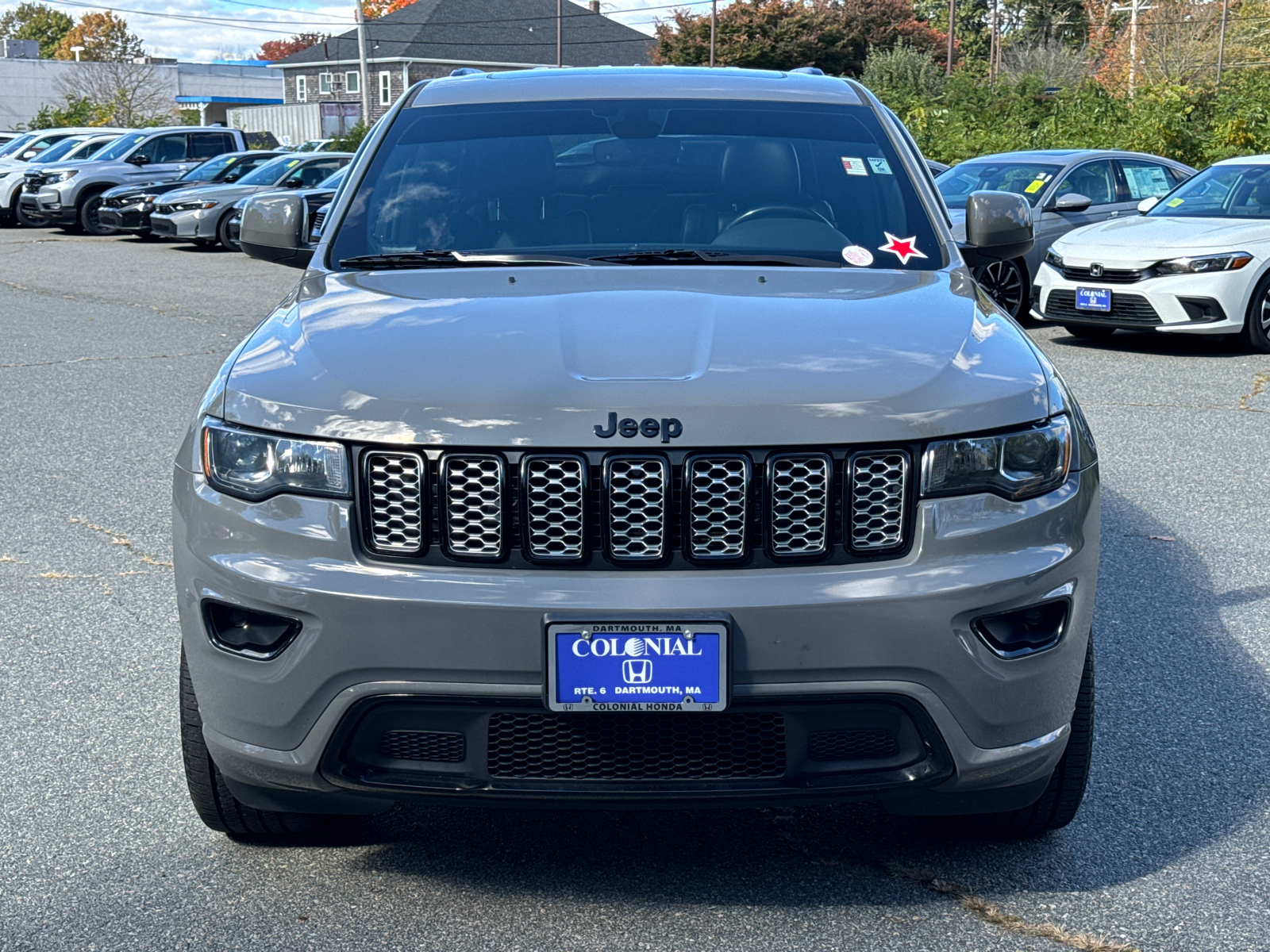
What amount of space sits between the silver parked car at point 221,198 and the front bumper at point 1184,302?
516 inches

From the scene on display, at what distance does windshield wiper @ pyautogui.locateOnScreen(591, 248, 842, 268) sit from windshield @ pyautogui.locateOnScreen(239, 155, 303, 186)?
18320 millimetres

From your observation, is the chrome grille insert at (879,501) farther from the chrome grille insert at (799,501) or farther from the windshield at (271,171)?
the windshield at (271,171)

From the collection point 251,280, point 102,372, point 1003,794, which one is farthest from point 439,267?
point 251,280

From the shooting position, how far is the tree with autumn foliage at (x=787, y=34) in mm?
59844

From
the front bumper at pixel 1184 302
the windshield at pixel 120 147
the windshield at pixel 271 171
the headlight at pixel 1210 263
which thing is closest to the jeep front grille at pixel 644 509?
the front bumper at pixel 1184 302

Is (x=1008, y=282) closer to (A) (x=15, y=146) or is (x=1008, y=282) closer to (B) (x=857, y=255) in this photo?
(B) (x=857, y=255)

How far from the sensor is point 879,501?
2.62 metres

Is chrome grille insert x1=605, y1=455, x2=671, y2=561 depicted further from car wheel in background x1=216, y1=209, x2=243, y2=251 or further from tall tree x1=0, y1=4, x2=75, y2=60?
tall tree x1=0, y1=4, x2=75, y2=60

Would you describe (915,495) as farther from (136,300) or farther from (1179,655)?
(136,300)

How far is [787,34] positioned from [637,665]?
61036 mm

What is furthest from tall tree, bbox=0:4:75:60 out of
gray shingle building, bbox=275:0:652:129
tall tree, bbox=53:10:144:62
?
gray shingle building, bbox=275:0:652:129

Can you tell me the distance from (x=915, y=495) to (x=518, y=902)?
1180 mm

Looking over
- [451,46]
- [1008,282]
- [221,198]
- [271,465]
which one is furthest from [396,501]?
[451,46]

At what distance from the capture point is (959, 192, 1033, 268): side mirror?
4.38 metres
